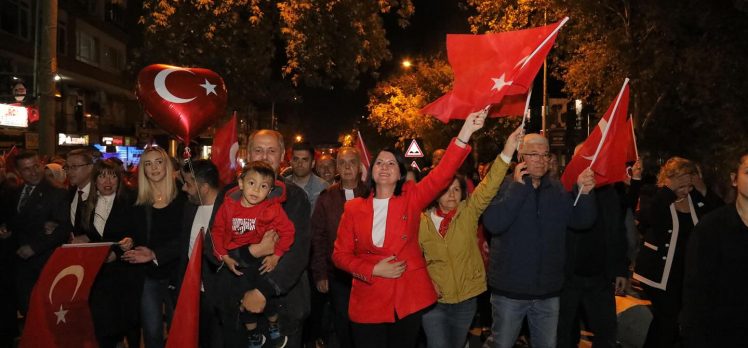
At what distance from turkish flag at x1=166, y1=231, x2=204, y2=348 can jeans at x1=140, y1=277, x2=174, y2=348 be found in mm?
1028

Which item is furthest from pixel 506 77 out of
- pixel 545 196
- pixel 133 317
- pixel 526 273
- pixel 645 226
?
pixel 133 317

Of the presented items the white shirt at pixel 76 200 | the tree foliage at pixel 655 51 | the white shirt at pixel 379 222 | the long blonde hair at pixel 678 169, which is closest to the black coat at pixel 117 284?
the white shirt at pixel 76 200

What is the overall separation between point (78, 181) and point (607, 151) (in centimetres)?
479

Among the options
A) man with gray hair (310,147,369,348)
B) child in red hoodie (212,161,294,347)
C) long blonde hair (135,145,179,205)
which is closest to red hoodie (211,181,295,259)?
child in red hoodie (212,161,294,347)

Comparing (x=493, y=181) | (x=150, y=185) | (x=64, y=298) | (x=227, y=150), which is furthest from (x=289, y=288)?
(x=227, y=150)

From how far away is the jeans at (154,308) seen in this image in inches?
213

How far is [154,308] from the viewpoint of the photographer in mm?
5461

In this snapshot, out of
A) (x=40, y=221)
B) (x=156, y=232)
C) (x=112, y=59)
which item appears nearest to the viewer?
(x=156, y=232)

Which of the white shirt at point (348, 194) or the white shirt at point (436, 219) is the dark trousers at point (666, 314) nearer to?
the white shirt at point (436, 219)

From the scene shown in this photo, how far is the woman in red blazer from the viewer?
4207mm

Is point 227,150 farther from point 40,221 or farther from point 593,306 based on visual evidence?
point 593,306

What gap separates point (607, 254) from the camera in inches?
217

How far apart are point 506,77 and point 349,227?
1.58 meters

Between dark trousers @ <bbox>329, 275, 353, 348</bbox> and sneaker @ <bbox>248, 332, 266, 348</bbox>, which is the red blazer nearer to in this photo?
sneaker @ <bbox>248, 332, 266, 348</bbox>
